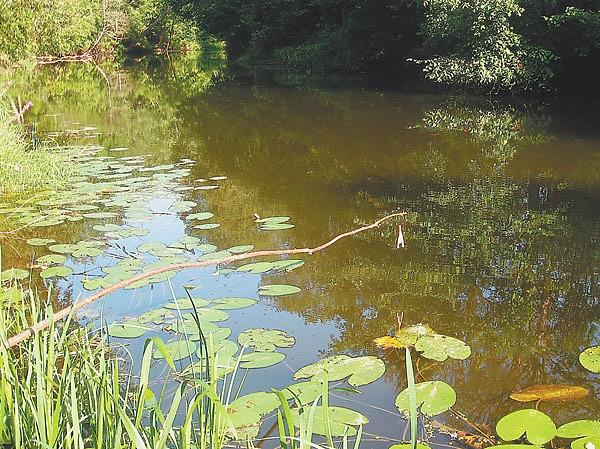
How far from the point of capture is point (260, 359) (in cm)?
285

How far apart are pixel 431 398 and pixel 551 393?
0.56m

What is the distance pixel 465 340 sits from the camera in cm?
320

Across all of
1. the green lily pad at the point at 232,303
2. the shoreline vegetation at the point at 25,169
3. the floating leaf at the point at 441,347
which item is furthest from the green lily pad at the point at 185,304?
the shoreline vegetation at the point at 25,169

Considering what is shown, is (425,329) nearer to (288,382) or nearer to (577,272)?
(288,382)

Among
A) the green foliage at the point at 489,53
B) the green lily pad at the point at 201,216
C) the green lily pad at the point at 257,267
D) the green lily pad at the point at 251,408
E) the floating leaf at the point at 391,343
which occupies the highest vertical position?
the green foliage at the point at 489,53

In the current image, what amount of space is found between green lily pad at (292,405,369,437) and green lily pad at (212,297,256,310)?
114 cm

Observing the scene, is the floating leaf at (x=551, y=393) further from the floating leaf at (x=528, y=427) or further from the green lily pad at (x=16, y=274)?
the green lily pad at (x=16, y=274)

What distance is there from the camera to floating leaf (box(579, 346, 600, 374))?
279 centimetres

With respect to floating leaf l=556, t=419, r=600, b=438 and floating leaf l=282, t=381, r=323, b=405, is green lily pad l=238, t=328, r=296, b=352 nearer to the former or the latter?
floating leaf l=282, t=381, r=323, b=405

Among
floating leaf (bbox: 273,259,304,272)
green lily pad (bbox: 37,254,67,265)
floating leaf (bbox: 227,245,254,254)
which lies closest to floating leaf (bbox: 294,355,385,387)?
floating leaf (bbox: 273,259,304,272)

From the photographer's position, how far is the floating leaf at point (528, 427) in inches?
85.4

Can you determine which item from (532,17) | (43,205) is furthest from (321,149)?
(532,17)

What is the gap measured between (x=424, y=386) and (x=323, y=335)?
876 millimetres

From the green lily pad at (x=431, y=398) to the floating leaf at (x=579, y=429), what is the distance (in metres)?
0.38
